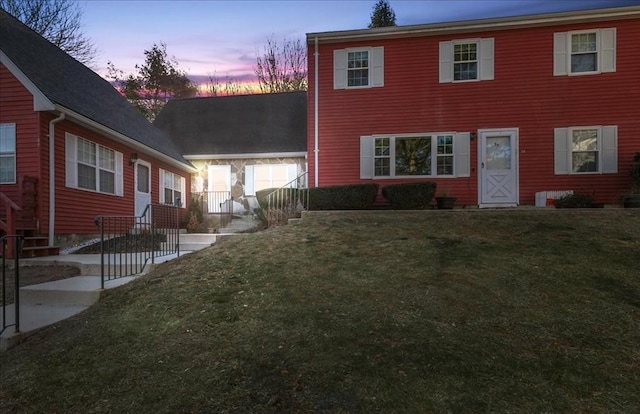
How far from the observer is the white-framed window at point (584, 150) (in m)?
11.6

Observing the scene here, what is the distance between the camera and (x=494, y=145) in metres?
12.2

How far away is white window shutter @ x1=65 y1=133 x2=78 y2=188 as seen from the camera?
9773 millimetres

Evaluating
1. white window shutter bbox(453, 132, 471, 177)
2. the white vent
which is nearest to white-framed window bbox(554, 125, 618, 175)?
the white vent

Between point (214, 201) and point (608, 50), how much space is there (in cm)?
1433

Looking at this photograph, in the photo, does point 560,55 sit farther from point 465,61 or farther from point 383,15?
point 383,15

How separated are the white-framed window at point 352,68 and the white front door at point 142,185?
7.04 meters

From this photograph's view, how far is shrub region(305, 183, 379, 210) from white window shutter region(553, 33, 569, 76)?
21.9 feet

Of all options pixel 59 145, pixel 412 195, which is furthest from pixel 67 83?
pixel 412 195

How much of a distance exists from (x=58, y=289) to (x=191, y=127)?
45.3 feet

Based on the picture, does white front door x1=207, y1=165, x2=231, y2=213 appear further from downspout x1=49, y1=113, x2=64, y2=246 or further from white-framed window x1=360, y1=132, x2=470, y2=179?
downspout x1=49, y1=113, x2=64, y2=246

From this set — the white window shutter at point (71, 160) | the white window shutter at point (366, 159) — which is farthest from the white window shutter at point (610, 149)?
the white window shutter at point (71, 160)

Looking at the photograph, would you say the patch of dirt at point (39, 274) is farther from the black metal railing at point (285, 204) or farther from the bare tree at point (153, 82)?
the bare tree at point (153, 82)

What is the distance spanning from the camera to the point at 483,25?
12047mm

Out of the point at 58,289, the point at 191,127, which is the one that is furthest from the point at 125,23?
the point at 58,289
